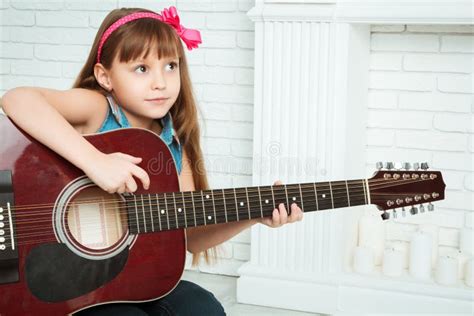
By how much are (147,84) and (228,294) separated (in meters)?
1.16

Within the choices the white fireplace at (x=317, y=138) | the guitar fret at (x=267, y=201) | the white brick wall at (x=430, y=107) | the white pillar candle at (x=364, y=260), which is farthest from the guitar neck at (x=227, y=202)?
the white brick wall at (x=430, y=107)

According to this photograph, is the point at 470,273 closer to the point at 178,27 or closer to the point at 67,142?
the point at 178,27

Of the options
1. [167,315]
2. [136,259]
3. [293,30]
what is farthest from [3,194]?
[293,30]

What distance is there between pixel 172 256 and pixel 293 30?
104cm

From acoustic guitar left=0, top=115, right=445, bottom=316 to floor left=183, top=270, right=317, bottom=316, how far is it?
91 centimetres

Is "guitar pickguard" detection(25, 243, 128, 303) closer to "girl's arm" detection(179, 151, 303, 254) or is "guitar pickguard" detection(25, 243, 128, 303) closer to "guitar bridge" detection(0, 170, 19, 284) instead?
"guitar bridge" detection(0, 170, 19, 284)

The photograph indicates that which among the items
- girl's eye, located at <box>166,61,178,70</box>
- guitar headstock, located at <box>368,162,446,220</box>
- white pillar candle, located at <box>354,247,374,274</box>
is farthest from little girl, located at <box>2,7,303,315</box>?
white pillar candle, located at <box>354,247,374,274</box>

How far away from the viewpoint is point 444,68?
2291 millimetres

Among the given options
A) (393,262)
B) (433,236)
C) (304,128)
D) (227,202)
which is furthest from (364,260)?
(227,202)

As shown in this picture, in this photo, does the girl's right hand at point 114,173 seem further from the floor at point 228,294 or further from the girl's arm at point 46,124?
the floor at point 228,294

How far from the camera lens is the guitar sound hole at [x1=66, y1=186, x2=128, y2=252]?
50.9 inches

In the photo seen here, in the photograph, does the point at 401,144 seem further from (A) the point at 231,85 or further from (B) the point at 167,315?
(B) the point at 167,315

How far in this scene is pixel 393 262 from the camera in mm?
2238

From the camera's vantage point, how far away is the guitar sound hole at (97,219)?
129 centimetres
